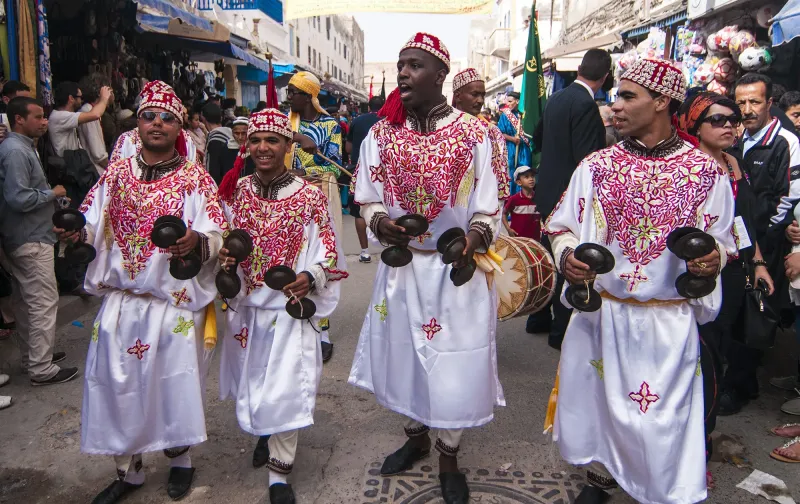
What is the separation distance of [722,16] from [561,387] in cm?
770

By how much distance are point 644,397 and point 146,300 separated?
2357mm

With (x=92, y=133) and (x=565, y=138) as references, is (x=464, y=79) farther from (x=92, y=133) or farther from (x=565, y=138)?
(x=92, y=133)

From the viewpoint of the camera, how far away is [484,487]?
331cm

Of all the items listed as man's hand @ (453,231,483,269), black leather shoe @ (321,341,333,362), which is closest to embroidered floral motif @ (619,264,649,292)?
man's hand @ (453,231,483,269)

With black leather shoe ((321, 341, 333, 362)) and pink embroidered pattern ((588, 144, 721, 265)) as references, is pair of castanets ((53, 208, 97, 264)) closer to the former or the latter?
pink embroidered pattern ((588, 144, 721, 265))

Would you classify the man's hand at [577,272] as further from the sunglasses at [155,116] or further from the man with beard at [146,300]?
the sunglasses at [155,116]

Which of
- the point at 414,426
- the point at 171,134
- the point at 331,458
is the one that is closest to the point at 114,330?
the point at 171,134

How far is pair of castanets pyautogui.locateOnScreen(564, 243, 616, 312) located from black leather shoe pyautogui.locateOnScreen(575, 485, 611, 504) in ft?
3.51

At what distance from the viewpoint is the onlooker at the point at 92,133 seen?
6684mm

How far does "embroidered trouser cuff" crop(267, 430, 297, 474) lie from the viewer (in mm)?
3125

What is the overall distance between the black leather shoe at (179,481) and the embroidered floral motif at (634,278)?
243cm

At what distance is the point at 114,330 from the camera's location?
298 cm

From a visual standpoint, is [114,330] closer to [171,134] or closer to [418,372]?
[171,134]

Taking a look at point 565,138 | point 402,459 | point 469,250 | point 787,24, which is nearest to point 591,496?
point 402,459
